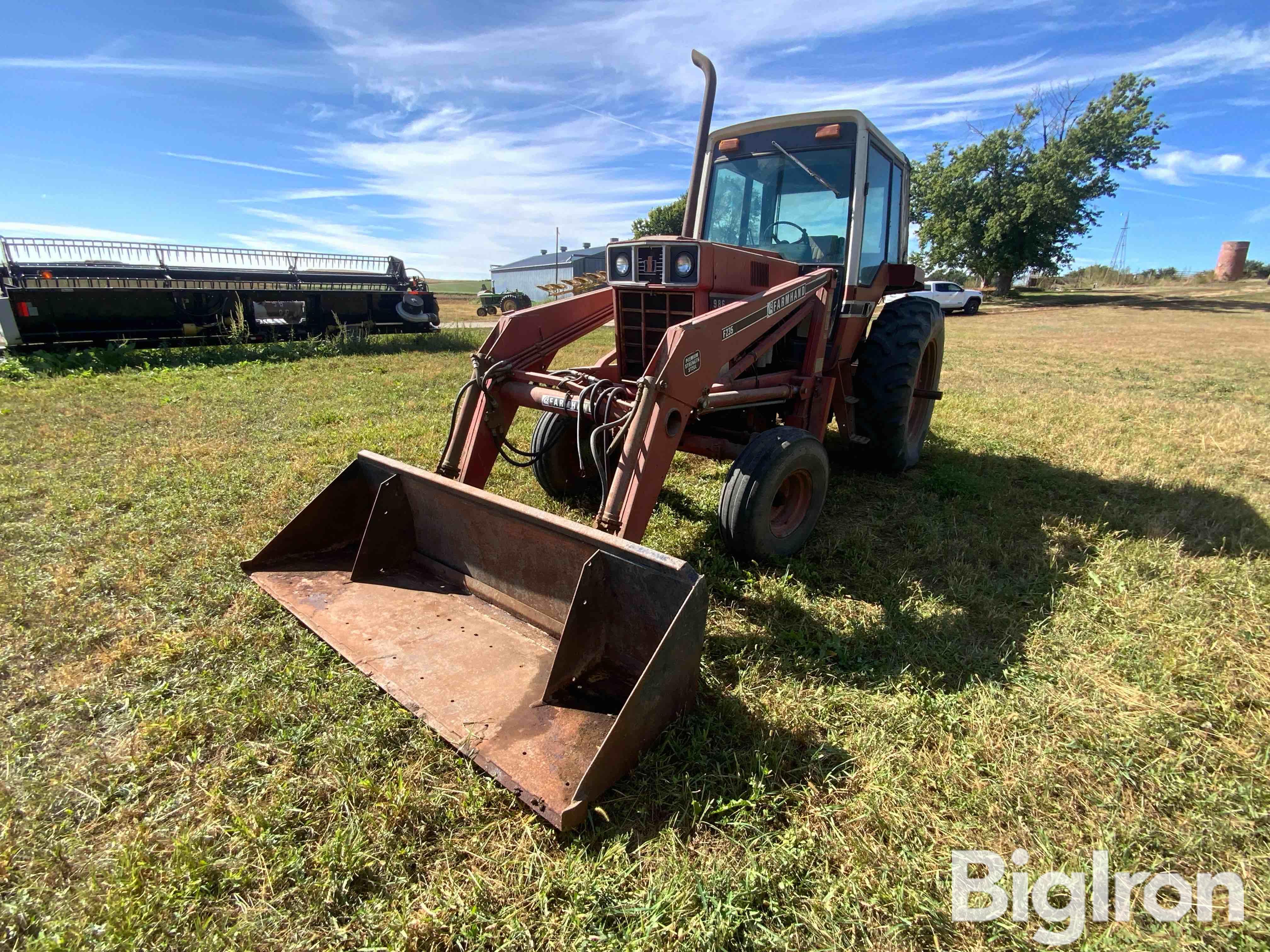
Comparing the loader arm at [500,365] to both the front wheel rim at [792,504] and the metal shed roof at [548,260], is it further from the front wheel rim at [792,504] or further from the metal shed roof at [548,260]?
the metal shed roof at [548,260]

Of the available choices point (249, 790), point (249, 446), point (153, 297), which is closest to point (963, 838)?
point (249, 790)

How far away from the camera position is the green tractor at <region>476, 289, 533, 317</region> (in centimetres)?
2900

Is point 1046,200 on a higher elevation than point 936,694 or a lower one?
higher

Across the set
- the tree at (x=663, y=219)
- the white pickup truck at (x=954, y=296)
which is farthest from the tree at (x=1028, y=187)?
the tree at (x=663, y=219)

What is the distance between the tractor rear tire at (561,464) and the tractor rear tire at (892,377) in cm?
226

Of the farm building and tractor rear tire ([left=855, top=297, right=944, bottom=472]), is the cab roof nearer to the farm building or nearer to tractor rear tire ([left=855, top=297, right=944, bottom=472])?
tractor rear tire ([left=855, top=297, right=944, bottom=472])

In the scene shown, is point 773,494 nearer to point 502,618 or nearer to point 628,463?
point 628,463

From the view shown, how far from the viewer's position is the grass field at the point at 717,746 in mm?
1859

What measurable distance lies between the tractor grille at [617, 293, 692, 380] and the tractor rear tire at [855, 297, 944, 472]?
1921 mm

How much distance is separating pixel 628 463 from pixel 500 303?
30.4 m

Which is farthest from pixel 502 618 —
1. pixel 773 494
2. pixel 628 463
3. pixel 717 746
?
pixel 773 494

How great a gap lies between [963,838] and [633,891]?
109cm

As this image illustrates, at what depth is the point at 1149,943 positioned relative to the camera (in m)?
1.77

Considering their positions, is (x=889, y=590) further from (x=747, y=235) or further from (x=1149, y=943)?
(x=747, y=235)
